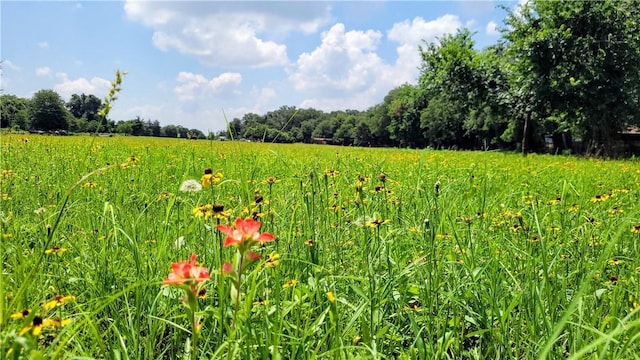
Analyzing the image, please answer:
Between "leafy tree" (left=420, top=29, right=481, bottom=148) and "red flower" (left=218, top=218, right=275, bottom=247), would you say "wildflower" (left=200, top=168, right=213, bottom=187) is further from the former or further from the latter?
"leafy tree" (left=420, top=29, right=481, bottom=148)

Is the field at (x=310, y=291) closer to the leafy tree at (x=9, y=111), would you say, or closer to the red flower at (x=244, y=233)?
the red flower at (x=244, y=233)

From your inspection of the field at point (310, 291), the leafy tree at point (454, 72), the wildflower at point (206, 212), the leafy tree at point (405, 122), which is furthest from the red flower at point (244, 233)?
the leafy tree at point (405, 122)

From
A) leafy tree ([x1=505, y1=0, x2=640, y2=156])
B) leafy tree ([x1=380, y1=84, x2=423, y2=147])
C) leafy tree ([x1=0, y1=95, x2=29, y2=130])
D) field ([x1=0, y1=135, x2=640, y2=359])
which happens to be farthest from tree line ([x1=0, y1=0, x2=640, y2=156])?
leafy tree ([x1=380, y1=84, x2=423, y2=147])

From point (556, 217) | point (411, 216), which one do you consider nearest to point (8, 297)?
point (411, 216)

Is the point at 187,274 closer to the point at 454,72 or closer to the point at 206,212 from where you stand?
the point at 206,212

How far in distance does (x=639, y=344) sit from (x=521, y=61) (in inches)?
698

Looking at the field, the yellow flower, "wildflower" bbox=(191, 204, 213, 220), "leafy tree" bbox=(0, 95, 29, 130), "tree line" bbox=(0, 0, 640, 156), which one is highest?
"tree line" bbox=(0, 0, 640, 156)

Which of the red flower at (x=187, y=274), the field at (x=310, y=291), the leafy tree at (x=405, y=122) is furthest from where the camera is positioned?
the leafy tree at (x=405, y=122)

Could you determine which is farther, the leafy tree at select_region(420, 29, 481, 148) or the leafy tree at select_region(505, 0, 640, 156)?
the leafy tree at select_region(420, 29, 481, 148)

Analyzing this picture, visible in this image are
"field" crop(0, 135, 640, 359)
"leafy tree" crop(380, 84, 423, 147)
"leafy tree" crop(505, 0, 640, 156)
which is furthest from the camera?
"leafy tree" crop(380, 84, 423, 147)

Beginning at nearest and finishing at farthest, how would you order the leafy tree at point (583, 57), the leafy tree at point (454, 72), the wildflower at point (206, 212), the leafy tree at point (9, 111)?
the wildflower at point (206, 212)
the leafy tree at point (9, 111)
the leafy tree at point (583, 57)
the leafy tree at point (454, 72)

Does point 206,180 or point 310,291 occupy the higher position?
point 206,180

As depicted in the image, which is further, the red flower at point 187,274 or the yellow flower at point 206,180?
the yellow flower at point 206,180

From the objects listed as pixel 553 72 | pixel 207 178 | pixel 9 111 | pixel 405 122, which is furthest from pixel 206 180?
pixel 405 122
